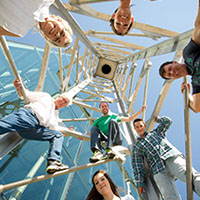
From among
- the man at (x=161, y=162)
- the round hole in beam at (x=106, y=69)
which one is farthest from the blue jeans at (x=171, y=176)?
the round hole in beam at (x=106, y=69)

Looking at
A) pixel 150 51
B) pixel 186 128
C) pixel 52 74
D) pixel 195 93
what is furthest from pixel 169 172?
pixel 52 74

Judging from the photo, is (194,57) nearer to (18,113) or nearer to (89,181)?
(18,113)

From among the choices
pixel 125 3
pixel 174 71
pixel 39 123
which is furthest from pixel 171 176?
pixel 125 3

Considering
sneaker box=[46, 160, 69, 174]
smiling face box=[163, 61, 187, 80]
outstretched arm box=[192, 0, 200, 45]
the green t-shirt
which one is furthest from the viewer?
the green t-shirt

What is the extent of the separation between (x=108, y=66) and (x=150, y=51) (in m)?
7.08

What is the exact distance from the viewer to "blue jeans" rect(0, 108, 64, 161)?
2.15m

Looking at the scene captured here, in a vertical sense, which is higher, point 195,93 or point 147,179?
point 195,93

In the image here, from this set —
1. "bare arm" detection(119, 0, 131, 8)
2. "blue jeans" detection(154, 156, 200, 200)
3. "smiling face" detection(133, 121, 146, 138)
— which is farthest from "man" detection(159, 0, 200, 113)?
"smiling face" detection(133, 121, 146, 138)

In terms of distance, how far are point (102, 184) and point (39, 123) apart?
4.57 ft

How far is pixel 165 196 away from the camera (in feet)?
7.43

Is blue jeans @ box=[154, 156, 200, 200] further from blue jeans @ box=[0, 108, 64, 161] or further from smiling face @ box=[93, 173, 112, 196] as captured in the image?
blue jeans @ box=[0, 108, 64, 161]

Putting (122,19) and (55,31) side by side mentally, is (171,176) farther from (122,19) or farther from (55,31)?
(55,31)

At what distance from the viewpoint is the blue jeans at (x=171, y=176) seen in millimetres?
2275

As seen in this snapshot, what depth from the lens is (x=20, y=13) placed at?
1.17m
